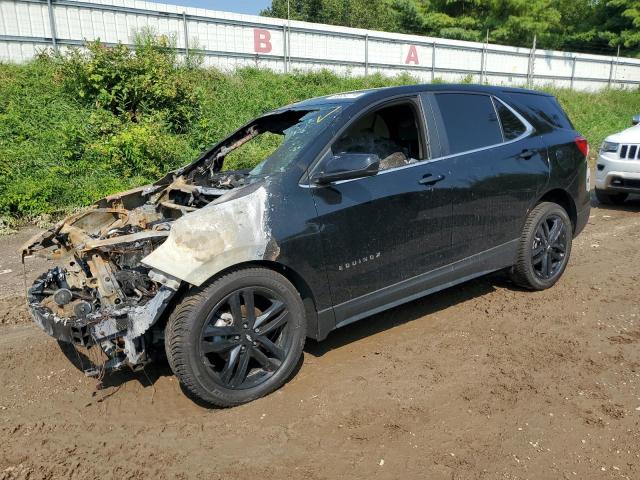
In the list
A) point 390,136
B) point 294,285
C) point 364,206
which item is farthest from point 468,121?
point 294,285

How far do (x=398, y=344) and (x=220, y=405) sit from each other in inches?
57.4

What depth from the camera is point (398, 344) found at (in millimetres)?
3930

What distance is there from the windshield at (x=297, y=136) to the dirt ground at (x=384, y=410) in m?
1.41

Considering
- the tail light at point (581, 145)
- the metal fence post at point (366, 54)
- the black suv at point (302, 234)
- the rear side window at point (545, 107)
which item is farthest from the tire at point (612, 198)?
the metal fence post at point (366, 54)

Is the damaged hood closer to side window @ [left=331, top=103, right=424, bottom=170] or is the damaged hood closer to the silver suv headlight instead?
side window @ [left=331, top=103, right=424, bottom=170]

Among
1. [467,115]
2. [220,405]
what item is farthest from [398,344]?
[467,115]

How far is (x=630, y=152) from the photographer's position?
7867mm

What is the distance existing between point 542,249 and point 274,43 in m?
12.6

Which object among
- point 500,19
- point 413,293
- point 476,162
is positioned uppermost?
point 500,19

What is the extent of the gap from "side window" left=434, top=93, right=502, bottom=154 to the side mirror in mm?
993

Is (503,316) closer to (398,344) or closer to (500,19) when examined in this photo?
(398,344)

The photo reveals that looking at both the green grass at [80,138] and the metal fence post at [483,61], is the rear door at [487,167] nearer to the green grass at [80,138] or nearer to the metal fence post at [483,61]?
the green grass at [80,138]

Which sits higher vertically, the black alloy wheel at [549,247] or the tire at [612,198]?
the black alloy wheel at [549,247]

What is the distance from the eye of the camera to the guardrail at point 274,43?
11.7 meters
